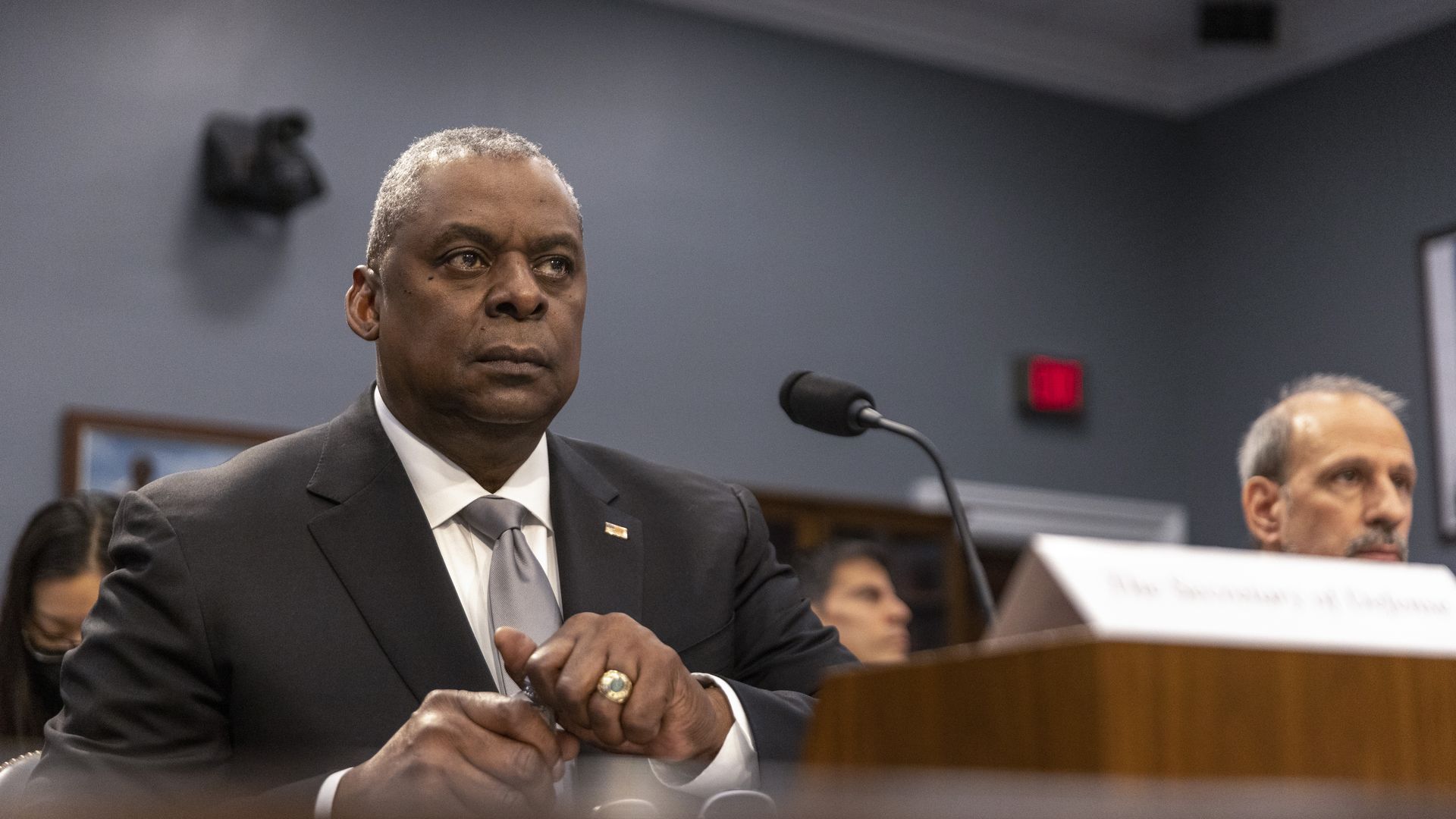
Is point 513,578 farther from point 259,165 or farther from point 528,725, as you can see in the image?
point 259,165

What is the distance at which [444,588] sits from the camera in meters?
1.86

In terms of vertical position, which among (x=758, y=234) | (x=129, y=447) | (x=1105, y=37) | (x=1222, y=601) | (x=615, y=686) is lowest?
(x=615, y=686)

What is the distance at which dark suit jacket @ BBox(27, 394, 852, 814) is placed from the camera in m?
1.71

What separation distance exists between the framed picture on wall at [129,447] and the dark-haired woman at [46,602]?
170 cm

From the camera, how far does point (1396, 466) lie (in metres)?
2.99

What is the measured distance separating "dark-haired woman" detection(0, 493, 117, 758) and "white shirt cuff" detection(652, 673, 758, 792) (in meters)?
1.33

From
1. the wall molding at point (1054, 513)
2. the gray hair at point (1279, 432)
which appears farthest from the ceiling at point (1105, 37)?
the gray hair at point (1279, 432)

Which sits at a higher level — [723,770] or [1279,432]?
[1279,432]

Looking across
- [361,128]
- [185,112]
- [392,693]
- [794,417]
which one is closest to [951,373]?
[361,128]

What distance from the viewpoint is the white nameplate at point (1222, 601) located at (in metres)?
1.04

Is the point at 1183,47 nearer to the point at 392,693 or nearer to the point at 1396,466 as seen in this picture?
the point at 1396,466

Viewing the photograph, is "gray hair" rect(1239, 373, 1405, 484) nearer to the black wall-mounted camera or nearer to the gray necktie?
the gray necktie

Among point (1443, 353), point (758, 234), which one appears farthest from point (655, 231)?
point (1443, 353)

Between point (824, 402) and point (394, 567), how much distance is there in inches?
23.8
